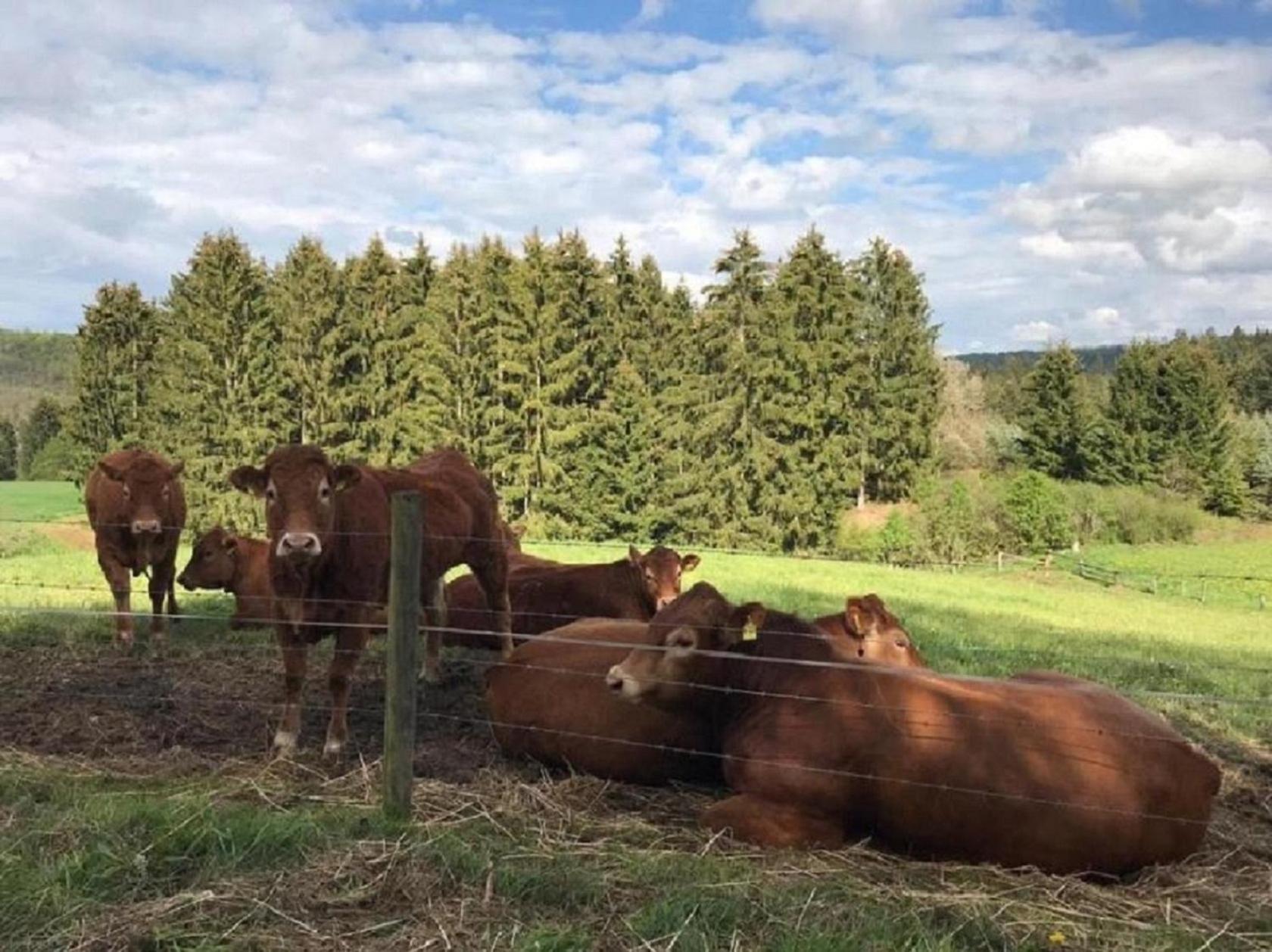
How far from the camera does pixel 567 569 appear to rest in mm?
11812

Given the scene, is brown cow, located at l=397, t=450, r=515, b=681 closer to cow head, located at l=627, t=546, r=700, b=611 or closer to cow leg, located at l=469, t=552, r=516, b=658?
cow leg, located at l=469, t=552, r=516, b=658

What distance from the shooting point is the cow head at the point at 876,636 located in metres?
8.77

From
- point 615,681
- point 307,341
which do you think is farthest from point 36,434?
point 615,681

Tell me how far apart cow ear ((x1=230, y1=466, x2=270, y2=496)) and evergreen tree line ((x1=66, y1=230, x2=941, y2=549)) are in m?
30.4

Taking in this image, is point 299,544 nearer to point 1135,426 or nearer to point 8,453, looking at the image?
point 1135,426

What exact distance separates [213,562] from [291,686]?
575 centimetres

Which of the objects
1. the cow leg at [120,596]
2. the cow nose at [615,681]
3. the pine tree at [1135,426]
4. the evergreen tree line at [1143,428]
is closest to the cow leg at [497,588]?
the cow leg at [120,596]

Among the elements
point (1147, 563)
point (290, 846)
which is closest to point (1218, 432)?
point (1147, 563)

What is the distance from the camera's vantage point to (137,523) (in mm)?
10031

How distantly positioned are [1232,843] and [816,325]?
3479cm

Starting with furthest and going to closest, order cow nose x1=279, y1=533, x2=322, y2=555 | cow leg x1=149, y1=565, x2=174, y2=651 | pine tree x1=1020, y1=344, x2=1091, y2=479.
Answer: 1. pine tree x1=1020, y1=344, x2=1091, y2=479
2. cow leg x1=149, y1=565, x2=174, y2=651
3. cow nose x1=279, y1=533, x2=322, y2=555

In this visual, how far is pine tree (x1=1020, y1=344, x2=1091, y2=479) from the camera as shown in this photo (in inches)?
2040

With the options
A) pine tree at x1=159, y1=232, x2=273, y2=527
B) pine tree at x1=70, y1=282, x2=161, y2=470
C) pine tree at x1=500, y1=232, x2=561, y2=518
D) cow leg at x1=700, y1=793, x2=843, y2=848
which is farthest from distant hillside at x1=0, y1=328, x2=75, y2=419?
cow leg at x1=700, y1=793, x2=843, y2=848

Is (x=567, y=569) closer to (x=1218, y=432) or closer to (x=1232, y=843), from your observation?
(x=1232, y=843)
